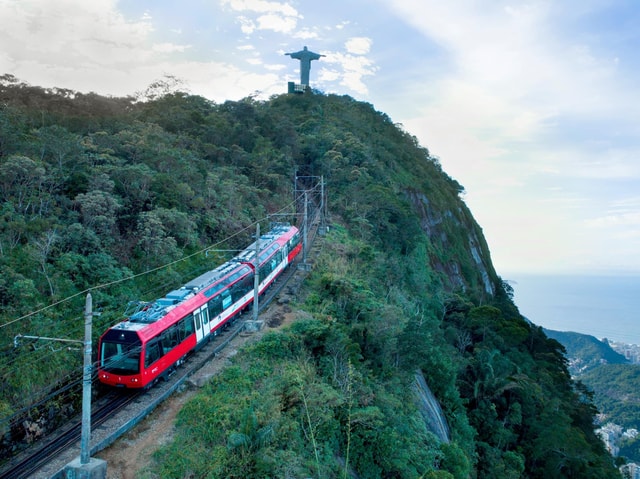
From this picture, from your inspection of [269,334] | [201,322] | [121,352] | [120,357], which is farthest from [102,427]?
[269,334]

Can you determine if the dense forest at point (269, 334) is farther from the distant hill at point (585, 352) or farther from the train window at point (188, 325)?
the distant hill at point (585, 352)

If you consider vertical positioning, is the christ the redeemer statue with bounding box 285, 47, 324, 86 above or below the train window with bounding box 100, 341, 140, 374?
above

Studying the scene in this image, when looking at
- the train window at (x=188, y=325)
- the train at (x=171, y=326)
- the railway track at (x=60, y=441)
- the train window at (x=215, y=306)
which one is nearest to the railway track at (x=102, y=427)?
the railway track at (x=60, y=441)

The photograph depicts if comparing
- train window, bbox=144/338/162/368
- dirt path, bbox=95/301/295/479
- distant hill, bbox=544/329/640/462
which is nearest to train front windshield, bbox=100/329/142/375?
train window, bbox=144/338/162/368

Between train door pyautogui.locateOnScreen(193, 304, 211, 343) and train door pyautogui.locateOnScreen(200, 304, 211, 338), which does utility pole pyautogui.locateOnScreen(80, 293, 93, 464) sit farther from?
train door pyautogui.locateOnScreen(200, 304, 211, 338)

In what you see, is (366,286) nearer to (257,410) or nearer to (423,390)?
(423,390)

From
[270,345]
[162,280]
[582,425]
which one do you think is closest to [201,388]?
[270,345]

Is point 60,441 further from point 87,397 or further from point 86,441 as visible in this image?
point 87,397
